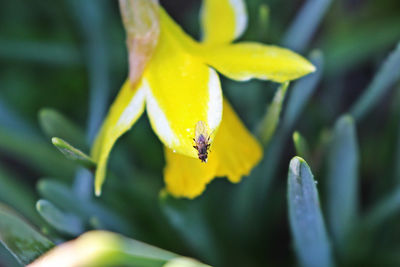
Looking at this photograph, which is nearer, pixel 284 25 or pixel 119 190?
pixel 119 190

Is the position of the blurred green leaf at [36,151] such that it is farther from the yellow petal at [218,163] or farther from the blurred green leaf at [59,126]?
the yellow petal at [218,163]

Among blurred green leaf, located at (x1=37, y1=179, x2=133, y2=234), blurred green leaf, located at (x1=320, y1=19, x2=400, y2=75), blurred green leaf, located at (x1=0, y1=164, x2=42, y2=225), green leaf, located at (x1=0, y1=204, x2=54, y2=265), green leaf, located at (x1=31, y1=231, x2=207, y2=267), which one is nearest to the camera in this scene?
green leaf, located at (x1=31, y1=231, x2=207, y2=267)

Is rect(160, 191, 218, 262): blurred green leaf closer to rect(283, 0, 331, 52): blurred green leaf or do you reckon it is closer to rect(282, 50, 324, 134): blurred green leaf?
rect(282, 50, 324, 134): blurred green leaf

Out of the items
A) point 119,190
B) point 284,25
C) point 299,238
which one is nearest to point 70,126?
point 119,190

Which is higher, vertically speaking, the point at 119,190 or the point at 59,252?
the point at 59,252

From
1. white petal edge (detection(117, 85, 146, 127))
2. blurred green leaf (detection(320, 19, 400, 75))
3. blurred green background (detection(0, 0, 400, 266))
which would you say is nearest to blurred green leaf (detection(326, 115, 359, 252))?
blurred green background (detection(0, 0, 400, 266))

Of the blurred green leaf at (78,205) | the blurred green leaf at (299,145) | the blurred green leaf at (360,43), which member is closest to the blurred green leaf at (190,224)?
the blurred green leaf at (78,205)

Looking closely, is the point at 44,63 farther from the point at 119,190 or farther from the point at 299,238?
the point at 299,238
